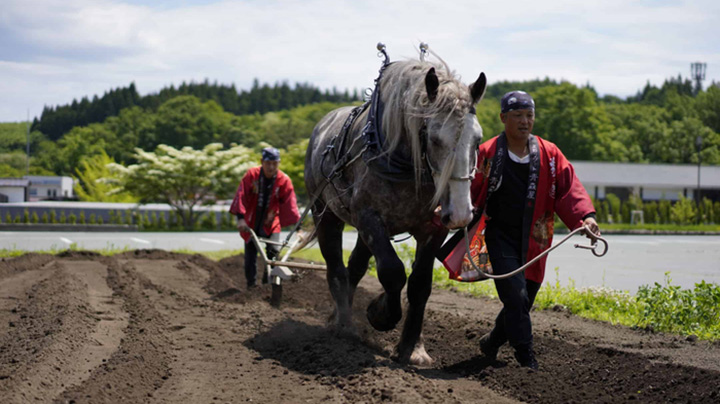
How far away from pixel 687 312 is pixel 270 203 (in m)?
5.14

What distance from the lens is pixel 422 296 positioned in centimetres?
534

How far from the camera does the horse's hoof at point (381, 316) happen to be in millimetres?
5082

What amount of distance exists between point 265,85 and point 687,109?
115 m

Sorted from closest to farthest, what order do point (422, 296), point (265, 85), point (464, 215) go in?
point (464, 215) < point (422, 296) < point (265, 85)

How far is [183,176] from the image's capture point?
28.0 m

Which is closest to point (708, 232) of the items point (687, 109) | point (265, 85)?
point (687, 109)

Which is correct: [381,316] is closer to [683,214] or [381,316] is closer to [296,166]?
[296,166]

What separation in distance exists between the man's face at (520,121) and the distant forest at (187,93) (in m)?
113

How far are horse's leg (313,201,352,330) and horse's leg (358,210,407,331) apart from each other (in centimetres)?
114

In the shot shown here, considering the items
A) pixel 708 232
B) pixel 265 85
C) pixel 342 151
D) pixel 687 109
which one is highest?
pixel 265 85

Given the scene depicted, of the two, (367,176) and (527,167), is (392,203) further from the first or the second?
(527,167)

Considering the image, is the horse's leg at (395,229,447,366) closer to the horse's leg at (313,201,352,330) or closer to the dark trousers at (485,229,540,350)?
the dark trousers at (485,229,540,350)

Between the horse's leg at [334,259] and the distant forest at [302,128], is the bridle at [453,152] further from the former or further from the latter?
the distant forest at [302,128]

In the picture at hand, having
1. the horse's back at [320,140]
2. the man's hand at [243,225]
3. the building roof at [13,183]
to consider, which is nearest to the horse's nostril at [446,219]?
the horse's back at [320,140]
